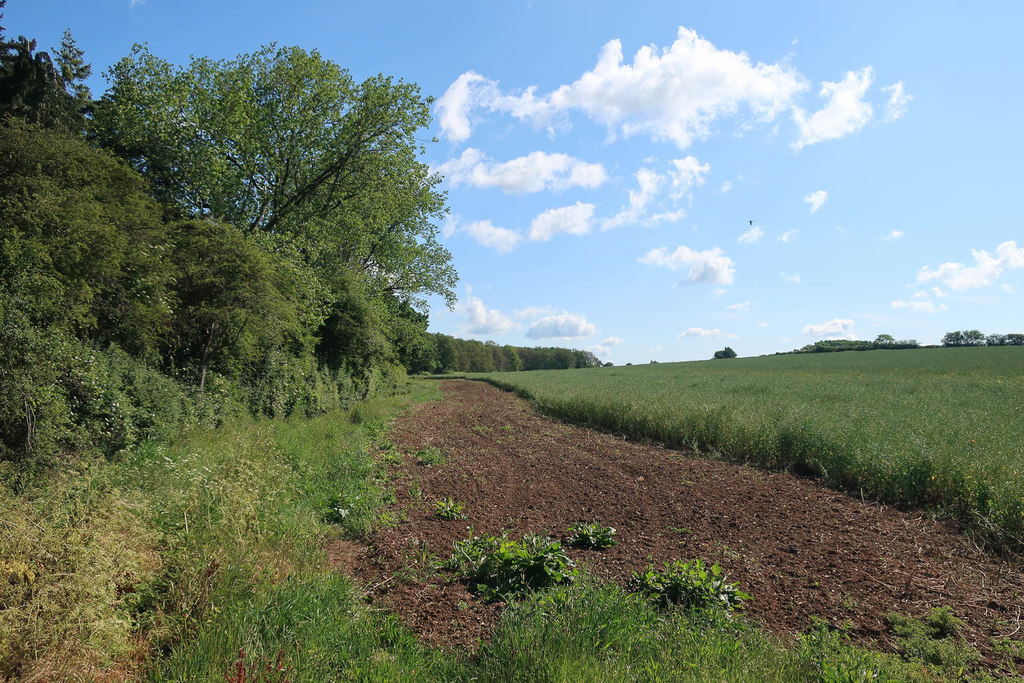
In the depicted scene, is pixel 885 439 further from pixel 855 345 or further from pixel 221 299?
pixel 855 345

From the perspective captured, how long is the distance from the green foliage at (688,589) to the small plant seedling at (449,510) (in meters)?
2.87

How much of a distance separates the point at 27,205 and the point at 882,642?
11917mm

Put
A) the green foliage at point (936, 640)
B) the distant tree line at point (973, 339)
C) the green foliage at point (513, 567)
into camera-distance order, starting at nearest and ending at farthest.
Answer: the green foliage at point (936, 640) < the green foliage at point (513, 567) < the distant tree line at point (973, 339)

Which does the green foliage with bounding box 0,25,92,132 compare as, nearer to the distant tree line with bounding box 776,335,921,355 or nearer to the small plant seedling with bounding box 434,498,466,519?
the small plant seedling with bounding box 434,498,466,519

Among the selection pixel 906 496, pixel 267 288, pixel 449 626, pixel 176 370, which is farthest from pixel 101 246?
pixel 906 496

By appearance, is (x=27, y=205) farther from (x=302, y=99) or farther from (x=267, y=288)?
(x=302, y=99)

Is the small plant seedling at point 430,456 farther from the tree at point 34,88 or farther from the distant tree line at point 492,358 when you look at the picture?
the distant tree line at point 492,358

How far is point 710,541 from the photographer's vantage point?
5824mm

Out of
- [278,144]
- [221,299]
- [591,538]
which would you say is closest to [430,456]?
[591,538]

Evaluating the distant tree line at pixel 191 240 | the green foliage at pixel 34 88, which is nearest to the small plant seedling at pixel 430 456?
the distant tree line at pixel 191 240

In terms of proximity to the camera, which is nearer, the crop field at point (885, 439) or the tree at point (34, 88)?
the crop field at point (885, 439)

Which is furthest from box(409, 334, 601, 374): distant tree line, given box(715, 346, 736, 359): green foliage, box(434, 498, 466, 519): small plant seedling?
box(434, 498, 466, 519): small plant seedling

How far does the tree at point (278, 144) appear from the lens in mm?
14336

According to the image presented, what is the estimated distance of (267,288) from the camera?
38.4ft
